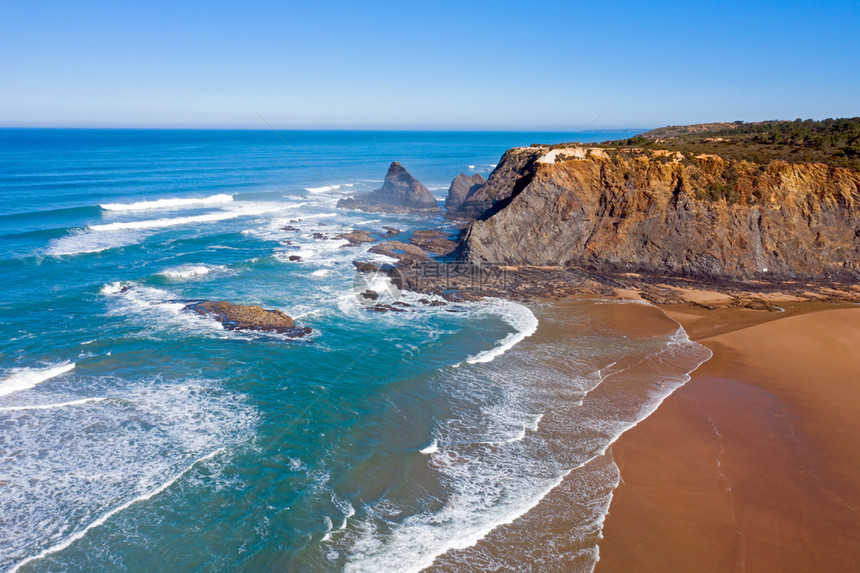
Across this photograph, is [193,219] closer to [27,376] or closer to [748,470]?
[27,376]

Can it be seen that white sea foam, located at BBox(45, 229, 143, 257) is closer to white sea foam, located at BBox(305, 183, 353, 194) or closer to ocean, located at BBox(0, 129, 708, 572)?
ocean, located at BBox(0, 129, 708, 572)

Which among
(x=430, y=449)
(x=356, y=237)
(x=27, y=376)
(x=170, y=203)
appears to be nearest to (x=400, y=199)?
(x=356, y=237)

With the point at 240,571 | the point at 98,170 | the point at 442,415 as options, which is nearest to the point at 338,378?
the point at 442,415

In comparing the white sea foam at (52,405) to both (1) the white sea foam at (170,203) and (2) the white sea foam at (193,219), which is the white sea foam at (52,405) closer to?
(2) the white sea foam at (193,219)

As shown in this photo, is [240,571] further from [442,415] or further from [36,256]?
[36,256]

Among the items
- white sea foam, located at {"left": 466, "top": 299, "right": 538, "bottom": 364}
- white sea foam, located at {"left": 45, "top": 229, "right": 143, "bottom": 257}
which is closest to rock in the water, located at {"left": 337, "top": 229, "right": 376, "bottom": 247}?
white sea foam, located at {"left": 466, "top": 299, "right": 538, "bottom": 364}

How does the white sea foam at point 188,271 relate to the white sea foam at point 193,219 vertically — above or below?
below

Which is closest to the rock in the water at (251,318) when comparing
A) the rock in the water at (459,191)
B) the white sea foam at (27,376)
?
the white sea foam at (27,376)
